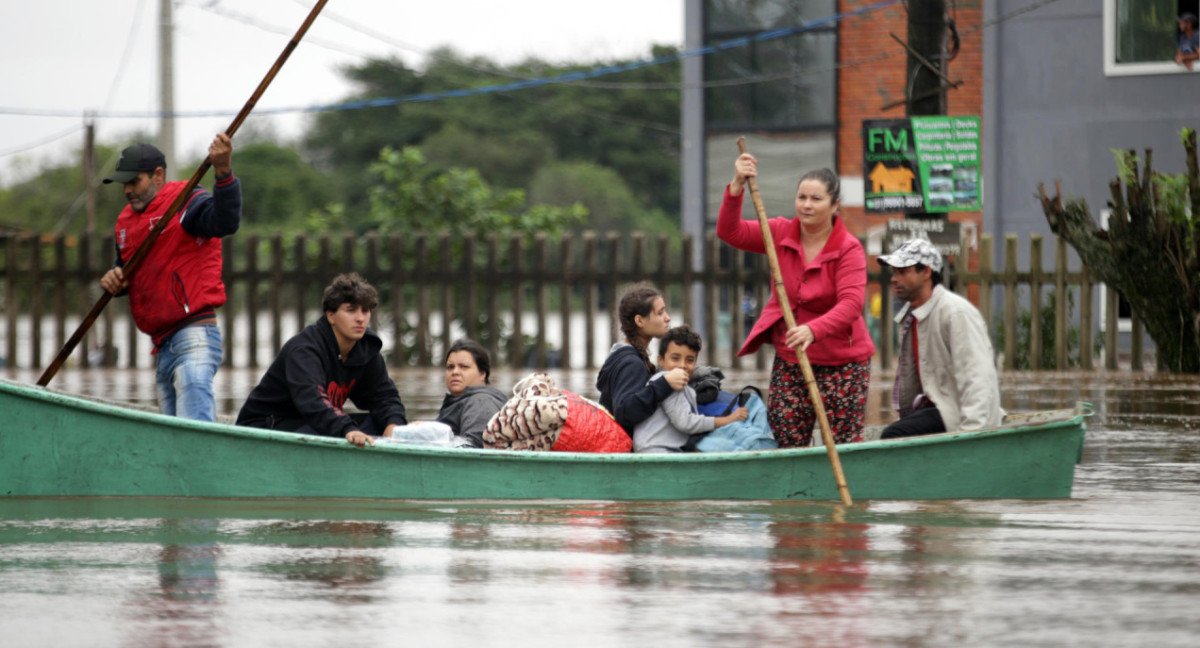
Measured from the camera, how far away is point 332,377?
8.84 m

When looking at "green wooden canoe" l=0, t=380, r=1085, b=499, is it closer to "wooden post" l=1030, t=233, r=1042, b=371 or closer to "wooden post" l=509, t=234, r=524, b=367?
"wooden post" l=1030, t=233, r=1042, b=371

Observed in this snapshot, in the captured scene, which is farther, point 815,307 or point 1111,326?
point 1111,326

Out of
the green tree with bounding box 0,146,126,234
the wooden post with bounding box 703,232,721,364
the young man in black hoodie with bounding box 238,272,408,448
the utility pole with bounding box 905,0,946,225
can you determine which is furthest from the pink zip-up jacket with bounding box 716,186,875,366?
the green tree with bounding box 0,146,126,234

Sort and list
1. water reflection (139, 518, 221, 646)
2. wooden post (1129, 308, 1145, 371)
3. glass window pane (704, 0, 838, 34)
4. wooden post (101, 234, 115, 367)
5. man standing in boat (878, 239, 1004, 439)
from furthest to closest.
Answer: glass window pane (704, 0, 838, 34), wooden post (101, 234, 115, 367), wooden post (1129, 308, 1145, 371), man standing in boat (878, 239, 1004, 439), water reflection (139, 518, 221, 646)

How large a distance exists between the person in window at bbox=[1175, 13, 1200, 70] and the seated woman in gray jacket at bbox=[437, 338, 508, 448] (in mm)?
15301

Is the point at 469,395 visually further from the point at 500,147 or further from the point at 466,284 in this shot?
the point at 500,147

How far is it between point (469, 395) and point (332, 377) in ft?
2.63

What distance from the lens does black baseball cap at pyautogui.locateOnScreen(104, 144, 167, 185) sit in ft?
29.4

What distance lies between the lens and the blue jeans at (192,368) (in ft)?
29.1

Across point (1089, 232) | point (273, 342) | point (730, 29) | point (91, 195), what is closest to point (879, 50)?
point (730, 29)

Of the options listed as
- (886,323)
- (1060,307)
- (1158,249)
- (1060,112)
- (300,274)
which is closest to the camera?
(1158,249)

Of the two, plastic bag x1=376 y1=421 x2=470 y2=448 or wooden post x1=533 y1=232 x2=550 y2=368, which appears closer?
plastic bag x1=376 y1=421 x2=470 y2=448

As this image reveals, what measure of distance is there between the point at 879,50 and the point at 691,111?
3553 millimetres

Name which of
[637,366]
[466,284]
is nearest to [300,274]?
[466,284]
